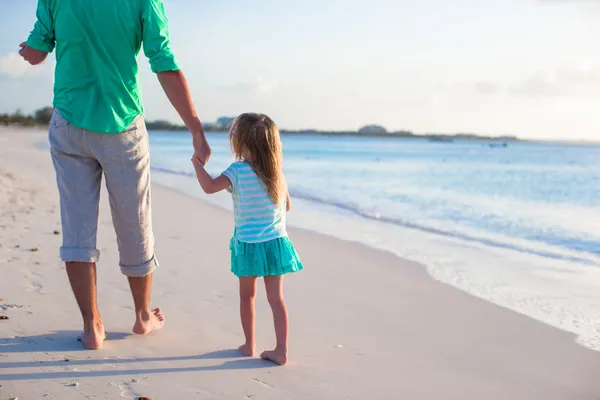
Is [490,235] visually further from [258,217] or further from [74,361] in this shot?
[74,361]

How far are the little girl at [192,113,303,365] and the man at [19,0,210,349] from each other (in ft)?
0.71

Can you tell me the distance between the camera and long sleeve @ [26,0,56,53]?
9.10ft

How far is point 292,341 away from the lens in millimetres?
3311

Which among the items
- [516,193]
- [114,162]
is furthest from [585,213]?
[114,162]

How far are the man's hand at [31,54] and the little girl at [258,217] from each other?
0.86m

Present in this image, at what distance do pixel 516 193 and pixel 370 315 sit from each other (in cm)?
1275

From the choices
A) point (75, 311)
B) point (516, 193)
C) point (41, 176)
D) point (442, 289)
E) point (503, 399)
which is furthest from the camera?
point (516, 193)

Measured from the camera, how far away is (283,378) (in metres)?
Answer: 2.75

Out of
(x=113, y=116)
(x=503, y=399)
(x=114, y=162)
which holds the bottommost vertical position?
(x=503, y=399)

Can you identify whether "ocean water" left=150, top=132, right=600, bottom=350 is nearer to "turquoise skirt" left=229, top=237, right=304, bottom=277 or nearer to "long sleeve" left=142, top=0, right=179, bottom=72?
"turquoise skirt" left=229, top=237, right=304, bottom=277

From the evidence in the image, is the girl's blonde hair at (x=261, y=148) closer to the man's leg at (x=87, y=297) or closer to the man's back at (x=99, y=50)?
the man's back at (x=99, y=50)

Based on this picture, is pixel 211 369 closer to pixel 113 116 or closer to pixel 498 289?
pixel 113 116

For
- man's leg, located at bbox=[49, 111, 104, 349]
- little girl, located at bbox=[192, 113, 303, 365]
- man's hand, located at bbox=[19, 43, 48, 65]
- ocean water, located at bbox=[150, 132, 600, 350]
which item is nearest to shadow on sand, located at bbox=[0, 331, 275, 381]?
little girl, located at bbox=[192, 113, 303, 365]

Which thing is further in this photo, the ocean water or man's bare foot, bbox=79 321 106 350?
the ocean water
